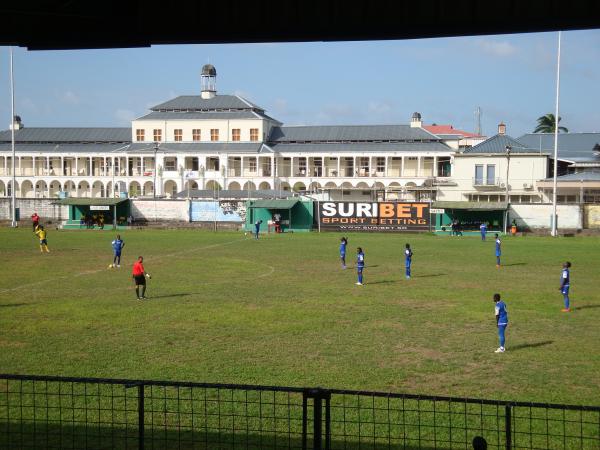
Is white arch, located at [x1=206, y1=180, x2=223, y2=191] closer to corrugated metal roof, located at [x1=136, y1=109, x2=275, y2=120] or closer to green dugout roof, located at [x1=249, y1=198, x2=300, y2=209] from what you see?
corrugated metal roof, located at [x1=136, y1=109, x2=275, y2=120]

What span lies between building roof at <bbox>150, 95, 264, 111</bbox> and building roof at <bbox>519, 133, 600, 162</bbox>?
38.3 meters

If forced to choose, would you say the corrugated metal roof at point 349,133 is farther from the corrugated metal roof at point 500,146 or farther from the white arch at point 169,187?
the corrugated metal roof at point 500,146

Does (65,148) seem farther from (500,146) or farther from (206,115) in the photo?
(500,146)

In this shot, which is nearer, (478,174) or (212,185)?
(478,174)

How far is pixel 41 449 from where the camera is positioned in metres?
10.6

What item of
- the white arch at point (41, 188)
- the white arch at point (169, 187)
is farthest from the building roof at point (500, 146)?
the white arch at point (41, 188)

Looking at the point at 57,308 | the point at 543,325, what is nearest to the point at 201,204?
the point at 57,308

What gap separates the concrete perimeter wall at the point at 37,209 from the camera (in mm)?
71688

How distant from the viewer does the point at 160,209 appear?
70.1 m

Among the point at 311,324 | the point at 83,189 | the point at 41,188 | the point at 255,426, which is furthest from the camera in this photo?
the point at 41,188

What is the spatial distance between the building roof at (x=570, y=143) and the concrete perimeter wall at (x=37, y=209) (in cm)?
5711

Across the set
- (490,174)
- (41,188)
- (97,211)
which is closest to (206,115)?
(41,188)

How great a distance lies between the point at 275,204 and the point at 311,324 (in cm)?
4391

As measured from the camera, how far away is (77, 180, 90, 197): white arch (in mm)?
102688
